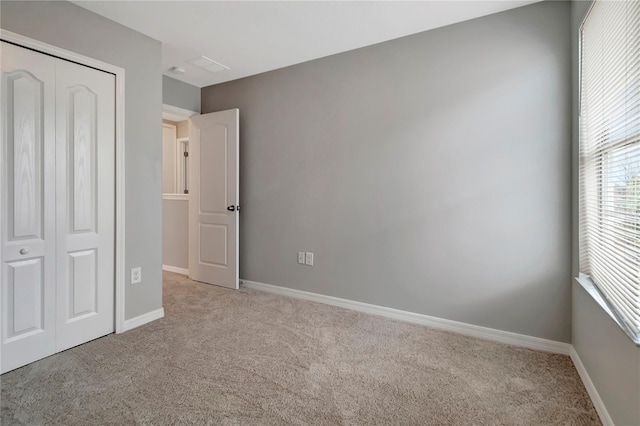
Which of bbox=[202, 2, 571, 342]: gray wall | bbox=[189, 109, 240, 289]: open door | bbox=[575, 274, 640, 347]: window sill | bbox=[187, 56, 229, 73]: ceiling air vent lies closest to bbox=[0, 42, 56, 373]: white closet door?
bbox=[187, 56, 229, 73]: ceiling air vent

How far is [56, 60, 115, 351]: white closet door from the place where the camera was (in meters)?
2.28

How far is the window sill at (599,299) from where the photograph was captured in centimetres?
128

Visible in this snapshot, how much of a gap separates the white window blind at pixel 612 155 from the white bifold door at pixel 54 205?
319cm

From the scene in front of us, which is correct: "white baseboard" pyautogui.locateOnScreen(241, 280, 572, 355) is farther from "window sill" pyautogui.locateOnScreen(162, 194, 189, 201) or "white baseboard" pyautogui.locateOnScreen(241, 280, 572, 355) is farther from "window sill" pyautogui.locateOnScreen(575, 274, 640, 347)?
"window sill" pyautogui.locateOnScreen(162, 194, 189, 201)

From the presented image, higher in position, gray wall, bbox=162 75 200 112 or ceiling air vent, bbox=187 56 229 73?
ceiling air vent, bbox=187 56 229 73

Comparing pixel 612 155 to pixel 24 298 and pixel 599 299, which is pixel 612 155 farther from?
pixel 24 298

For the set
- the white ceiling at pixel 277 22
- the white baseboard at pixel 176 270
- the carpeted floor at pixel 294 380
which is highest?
the white ceiling at pixel 277 22

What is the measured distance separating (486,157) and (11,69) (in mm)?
3294

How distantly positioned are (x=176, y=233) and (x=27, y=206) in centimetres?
251

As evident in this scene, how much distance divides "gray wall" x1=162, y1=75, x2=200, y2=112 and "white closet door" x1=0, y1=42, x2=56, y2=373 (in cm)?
155

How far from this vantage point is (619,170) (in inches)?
60.6

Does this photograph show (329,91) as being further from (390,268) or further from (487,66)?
(390,268)

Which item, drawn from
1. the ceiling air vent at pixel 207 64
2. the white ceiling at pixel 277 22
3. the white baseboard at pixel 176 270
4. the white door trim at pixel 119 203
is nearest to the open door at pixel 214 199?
the white baseboard at pixel 176 270

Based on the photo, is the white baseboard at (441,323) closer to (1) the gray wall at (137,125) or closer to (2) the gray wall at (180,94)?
(1) the gray wall at (137,125)
